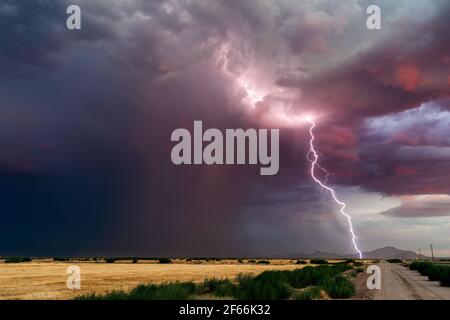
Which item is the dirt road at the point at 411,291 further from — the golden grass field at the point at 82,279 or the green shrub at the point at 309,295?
the golden grass field at the point at 82,279

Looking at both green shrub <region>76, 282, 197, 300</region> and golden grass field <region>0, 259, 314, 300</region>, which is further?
golden grass field <region>0, 259, 314, 300</region>

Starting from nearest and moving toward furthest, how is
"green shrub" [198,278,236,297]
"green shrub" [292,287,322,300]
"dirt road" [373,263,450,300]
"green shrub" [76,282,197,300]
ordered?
"green shrub" [76,282,197,300] < "green shrub" [292,287,322,300] < "dirt road" [373,263,450,300] < "green shrub" [198,278,236,297]

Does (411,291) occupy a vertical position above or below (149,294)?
below

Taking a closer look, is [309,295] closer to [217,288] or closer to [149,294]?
[217,288]

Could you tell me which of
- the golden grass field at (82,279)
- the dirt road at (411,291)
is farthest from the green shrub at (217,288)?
the dirt road at (411,291)

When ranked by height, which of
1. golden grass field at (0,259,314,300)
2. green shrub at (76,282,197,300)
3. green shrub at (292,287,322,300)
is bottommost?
golden grass field at (0,259,314,300)

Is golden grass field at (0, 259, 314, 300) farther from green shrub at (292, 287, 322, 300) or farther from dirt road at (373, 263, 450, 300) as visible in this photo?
dirt road at (373, 263, 450, 300)

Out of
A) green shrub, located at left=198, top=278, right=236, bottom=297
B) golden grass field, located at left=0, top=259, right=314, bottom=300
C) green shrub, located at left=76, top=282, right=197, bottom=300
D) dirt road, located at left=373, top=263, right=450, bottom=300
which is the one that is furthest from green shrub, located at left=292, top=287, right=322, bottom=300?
golden grass field, located at left=0, top=259, right=314, bottom=300

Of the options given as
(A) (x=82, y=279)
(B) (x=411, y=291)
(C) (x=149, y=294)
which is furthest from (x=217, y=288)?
(A) (x=82, y=279)

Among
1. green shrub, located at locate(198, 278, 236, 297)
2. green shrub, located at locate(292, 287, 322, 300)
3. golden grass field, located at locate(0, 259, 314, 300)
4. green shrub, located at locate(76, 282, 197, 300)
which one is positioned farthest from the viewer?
golden grass field, located at locate(0, 259, 314, 300)

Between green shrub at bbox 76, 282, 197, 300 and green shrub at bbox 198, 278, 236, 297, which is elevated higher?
green shrub at bbox 76, 282, 197, 300
